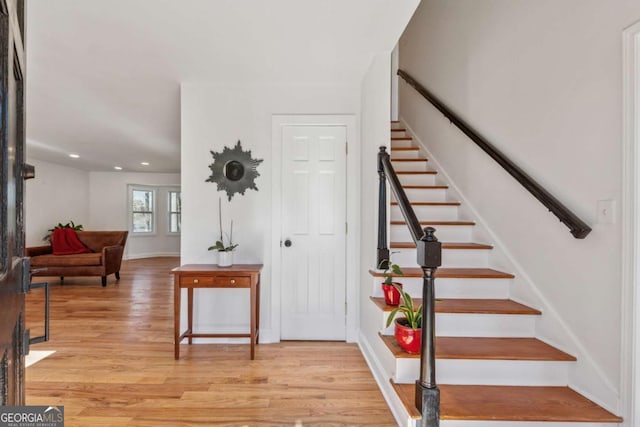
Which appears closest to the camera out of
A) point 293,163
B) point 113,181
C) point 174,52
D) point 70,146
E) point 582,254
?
point 582,254

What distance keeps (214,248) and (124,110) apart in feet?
7.42

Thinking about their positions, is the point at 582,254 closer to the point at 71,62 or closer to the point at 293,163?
the point at 293,163

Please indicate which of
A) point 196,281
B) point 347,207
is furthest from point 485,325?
point 196,281

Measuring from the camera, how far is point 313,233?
10.1ft

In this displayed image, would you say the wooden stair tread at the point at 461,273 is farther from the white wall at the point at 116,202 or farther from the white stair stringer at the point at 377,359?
the white wall at the point at 116,202

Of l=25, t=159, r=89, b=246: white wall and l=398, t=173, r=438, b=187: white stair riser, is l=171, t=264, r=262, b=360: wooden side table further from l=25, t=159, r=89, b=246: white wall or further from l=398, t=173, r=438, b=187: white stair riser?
l=25, t=159, r=89, b=246: white wall

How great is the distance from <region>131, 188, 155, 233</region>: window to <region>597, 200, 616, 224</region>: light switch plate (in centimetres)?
949

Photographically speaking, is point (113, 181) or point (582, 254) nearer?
point (582, 254)

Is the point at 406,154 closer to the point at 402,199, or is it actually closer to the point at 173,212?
the point at 402,199

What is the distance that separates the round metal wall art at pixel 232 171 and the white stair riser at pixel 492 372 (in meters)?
2.03

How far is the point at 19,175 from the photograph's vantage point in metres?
1.09

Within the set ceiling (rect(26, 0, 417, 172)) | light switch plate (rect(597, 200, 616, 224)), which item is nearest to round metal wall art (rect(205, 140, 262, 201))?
ceiling (rect(26, 0, 417, 172))

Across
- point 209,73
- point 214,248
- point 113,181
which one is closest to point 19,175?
point 214,248

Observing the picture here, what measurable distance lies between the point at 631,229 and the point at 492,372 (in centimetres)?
99
